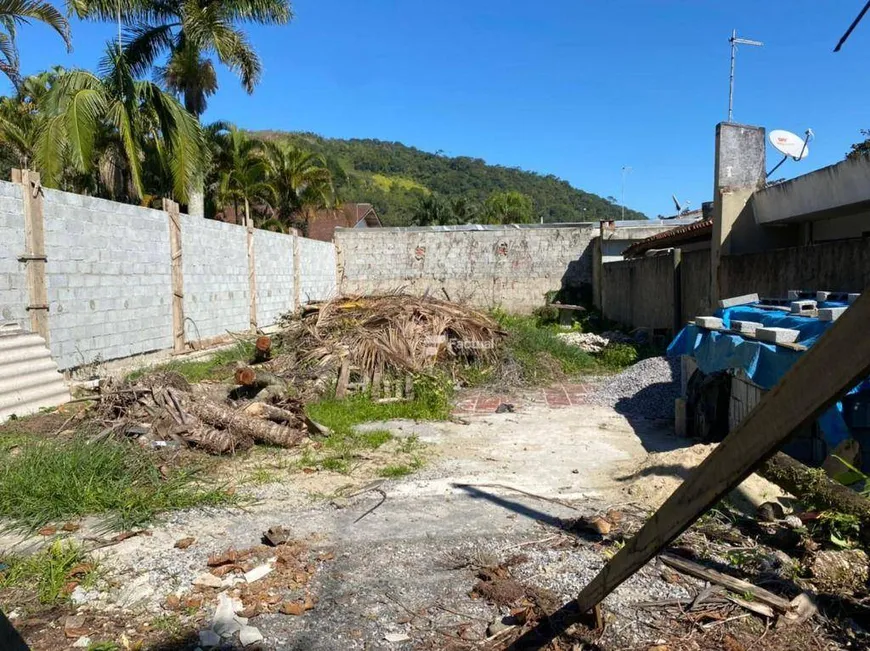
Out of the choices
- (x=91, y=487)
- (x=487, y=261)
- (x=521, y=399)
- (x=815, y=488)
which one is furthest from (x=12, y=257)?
(x=487, y=261)

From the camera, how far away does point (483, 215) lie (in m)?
46.6

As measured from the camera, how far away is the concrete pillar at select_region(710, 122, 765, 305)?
9867 mm

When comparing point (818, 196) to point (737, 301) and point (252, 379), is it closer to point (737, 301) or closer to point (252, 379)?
point (737, 301)

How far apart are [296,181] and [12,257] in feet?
71.9

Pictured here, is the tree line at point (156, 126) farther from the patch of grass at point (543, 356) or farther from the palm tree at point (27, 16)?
the patch of grass at point (543, 356)

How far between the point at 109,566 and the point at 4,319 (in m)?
4.96

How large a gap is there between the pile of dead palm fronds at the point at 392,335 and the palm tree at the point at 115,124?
5.27m

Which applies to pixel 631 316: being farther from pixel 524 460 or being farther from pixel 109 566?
pixel 109 566

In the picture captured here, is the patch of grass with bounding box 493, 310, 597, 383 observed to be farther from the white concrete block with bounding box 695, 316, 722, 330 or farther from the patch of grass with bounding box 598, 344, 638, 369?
the white concrete block with bounding box 695, 316, 722, 330

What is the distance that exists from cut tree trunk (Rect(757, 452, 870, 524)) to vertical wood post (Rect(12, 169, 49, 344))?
320 inches

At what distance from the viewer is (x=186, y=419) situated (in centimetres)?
601

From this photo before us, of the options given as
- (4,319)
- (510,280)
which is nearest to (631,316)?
(510,280)

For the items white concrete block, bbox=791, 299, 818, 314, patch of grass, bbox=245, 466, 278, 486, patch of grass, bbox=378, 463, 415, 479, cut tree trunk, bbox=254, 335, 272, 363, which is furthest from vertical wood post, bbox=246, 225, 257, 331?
white concrete block, bbox=791, 299, 818, 314

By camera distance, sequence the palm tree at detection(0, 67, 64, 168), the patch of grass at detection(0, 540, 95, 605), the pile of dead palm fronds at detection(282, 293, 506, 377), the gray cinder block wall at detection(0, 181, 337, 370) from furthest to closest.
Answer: the palm tree at detection(0, 67, 64, 168) < the pile of dead palm fronds at detection(282, 293, 506, 377) < the gray cinder block wall at detection(0, 181, 337, 370) < the patch of grass at detection(0, 540, 95, 605)
